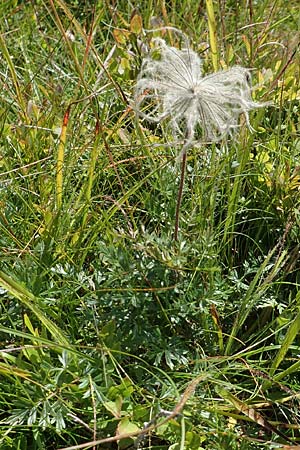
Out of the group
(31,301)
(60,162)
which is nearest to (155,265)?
(31,301)

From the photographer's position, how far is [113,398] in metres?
1.52

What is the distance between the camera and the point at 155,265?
162 centimetres

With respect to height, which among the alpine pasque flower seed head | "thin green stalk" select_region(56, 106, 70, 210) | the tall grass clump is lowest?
the tall grass clump

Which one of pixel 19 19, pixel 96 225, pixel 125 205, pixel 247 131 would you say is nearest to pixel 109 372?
pixel 96 225

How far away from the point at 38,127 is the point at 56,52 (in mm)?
448

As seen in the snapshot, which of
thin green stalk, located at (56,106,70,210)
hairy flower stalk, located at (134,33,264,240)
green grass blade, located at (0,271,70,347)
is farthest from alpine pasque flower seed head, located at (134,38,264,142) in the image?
green grass blade, located at (0,271,70,347)

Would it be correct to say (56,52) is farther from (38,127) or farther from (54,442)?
(54,442)

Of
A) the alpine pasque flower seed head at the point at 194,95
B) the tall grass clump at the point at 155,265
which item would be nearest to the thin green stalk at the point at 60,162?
the tall grass clump at the point at 155,265

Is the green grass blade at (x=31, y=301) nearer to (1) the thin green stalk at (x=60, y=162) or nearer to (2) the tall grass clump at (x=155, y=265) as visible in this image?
(2) the tall grass clump at (x=155, y=265)

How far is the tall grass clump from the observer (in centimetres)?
151

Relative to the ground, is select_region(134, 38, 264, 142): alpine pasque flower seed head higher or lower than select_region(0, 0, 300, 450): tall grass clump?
higher

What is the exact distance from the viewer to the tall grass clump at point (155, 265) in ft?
4.95

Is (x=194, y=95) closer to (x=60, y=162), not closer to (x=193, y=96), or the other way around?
(x=193, y=96)

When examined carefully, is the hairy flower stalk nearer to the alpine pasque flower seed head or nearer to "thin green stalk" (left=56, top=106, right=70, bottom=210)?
the alpine pasque flower seed head
